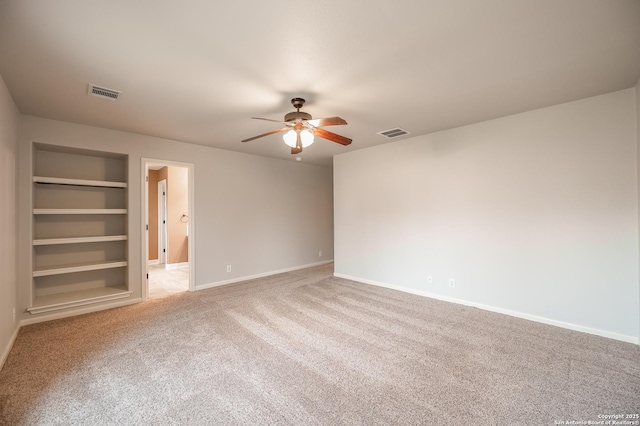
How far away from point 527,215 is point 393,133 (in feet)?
6.96

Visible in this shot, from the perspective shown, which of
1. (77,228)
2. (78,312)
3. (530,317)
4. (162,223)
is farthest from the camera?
(162,223)

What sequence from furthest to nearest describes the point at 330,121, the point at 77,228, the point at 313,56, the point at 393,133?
the point at 393,133 → the point at 77,228 → the point at 330,121 → the point at 313,56

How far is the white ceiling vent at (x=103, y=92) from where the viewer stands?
2556 millimetres

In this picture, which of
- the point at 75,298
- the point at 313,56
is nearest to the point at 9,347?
the point at 75,298

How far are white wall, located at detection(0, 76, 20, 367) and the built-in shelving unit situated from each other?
0.44m

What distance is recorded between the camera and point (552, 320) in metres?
3.14

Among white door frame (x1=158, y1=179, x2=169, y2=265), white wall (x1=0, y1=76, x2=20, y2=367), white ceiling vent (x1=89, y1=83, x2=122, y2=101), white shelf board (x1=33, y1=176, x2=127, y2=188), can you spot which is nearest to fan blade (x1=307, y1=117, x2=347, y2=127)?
white ceiling vent (x1=89, y1=83, x2=122, y2=101)

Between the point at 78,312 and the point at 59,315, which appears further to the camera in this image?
the point at 78,312

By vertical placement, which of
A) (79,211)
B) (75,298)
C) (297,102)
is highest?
(297,102)

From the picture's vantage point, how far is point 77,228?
153 inches

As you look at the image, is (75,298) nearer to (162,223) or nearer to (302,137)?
(162,223)

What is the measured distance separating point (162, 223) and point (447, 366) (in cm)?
A: 714

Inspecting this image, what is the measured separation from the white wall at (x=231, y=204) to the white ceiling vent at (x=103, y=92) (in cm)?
136

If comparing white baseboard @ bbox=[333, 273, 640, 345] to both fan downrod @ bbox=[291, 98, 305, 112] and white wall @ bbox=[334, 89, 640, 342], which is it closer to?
white wall @ bbox=[334, 89, 640, 342]
